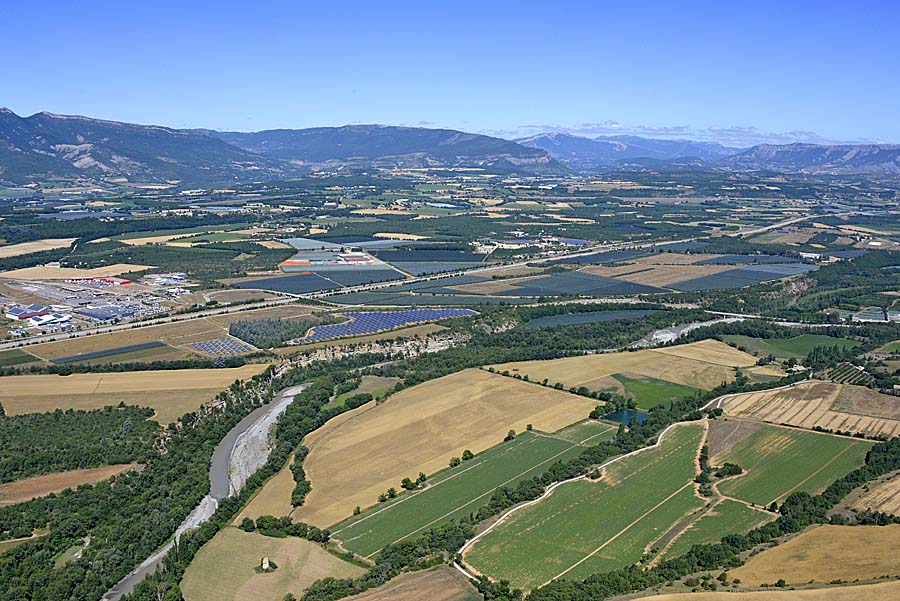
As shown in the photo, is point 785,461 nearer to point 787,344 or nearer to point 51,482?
point 787,344

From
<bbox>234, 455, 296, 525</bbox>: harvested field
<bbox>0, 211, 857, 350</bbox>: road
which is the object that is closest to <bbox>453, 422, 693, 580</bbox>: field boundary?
<bbox>234, 455, 296, 525</bbox>: harvested field

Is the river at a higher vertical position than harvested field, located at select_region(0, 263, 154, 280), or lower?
lower

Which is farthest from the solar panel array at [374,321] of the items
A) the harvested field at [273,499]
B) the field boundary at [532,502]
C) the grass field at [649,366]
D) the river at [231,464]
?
the field boundary at [532,502]

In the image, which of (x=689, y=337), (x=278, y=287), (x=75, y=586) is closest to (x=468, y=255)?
(x=278, y=287)

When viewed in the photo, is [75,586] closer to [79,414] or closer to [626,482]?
[79,414]

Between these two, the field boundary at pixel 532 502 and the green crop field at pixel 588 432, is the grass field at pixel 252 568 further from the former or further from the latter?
the green crop field at pixel 588 432

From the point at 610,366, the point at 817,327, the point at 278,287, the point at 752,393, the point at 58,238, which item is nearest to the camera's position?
the point at 752,393

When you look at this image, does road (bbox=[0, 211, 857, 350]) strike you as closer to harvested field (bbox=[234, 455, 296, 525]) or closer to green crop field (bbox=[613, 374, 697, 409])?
harvested field (bbox=[234, 455, 296, 525])
